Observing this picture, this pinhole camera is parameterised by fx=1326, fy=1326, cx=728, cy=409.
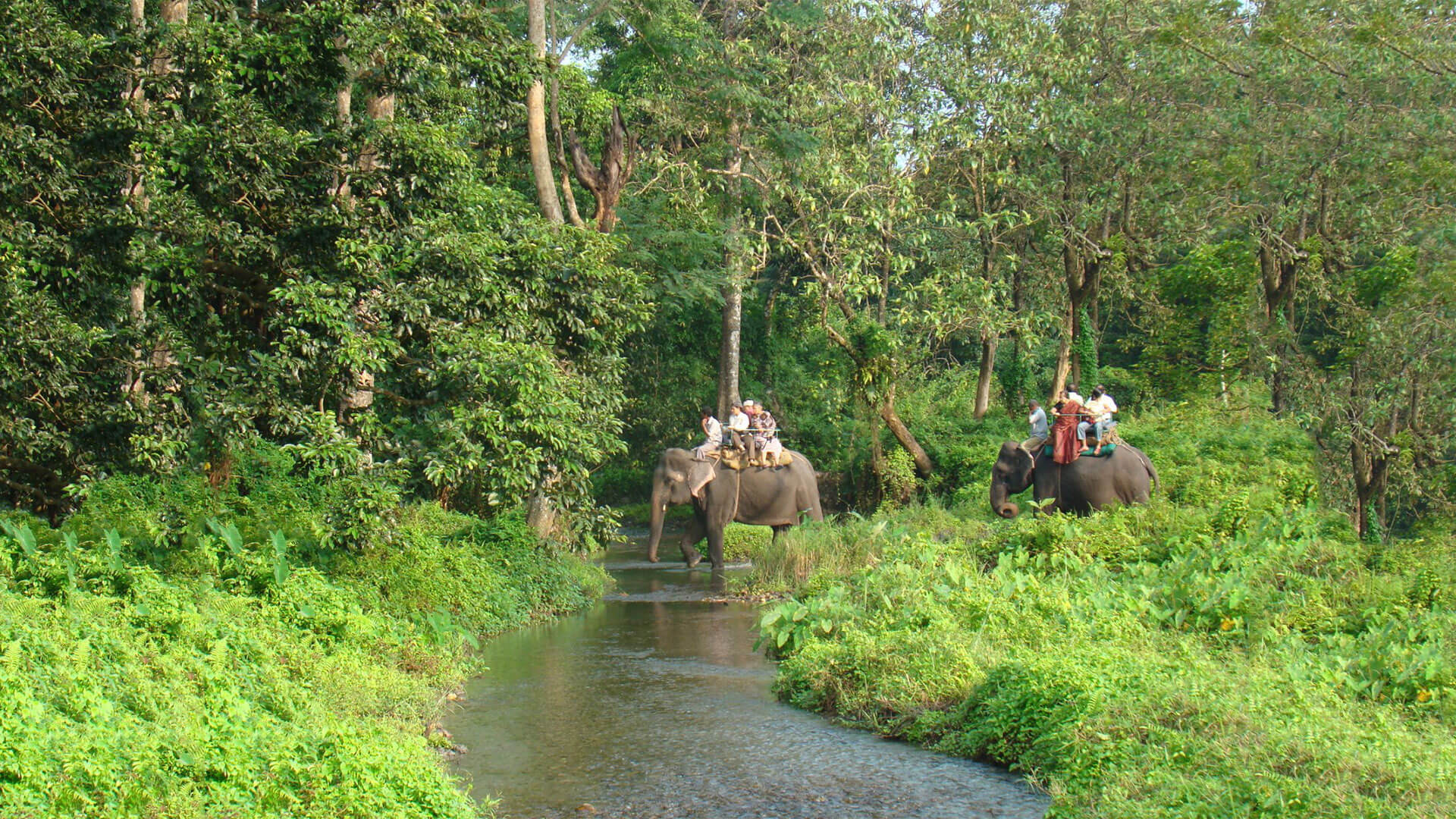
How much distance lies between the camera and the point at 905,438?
2597 centimetres

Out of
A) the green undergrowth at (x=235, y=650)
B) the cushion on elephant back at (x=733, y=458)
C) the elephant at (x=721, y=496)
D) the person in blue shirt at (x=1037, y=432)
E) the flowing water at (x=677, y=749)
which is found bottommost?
the flowing water at (x=677, y=749)

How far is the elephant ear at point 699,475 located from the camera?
61.4ft

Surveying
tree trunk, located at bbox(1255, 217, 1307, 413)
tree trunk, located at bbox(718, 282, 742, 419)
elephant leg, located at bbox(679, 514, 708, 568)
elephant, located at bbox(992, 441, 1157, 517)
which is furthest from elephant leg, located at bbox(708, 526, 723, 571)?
tree trunk, located at bbox(1255, 217, 1307, 413)

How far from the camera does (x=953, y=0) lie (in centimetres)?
2477

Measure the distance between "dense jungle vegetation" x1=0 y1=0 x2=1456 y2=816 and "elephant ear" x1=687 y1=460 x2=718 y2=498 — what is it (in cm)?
206

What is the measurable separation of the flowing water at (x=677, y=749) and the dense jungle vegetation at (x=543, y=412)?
0.45 meters

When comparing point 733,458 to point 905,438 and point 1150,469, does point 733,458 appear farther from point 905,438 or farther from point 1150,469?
point 905,438

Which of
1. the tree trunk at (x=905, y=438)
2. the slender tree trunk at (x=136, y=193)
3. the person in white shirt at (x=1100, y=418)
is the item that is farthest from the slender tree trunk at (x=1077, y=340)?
the slender tree trunk at (x=136, y=193)

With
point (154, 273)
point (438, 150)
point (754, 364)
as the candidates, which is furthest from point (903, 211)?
point (154, 273)

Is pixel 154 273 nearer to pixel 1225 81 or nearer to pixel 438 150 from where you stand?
pixel 438 150

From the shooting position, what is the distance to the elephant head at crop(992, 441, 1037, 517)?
739 inches

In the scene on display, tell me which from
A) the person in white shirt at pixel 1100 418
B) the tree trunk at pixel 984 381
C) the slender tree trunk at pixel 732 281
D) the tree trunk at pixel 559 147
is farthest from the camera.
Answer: the tree trunk at pixel 984 381

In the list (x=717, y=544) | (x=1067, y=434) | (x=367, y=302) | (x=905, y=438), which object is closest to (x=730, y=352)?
(x=905, y=438)

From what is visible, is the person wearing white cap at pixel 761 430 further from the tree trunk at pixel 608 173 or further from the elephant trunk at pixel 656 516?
the tree trunk at pixel 608 173
